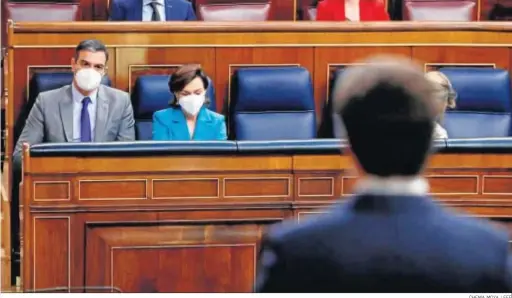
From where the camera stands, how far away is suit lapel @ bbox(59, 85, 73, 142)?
1.53m

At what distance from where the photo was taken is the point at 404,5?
2105 millimetres

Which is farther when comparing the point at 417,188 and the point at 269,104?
the point at 269,104

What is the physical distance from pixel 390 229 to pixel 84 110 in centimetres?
107

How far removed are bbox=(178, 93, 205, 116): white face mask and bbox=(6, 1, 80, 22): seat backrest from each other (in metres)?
0.53

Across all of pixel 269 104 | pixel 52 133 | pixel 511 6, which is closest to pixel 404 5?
pixel 511 6

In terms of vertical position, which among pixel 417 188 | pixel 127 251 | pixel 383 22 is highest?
pixel 383 22

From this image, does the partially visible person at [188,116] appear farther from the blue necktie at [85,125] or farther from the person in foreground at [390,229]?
the person in foreground at [390,229]

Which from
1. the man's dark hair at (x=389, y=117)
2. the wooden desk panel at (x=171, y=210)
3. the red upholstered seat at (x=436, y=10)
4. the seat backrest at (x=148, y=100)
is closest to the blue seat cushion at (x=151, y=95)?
the seat backrest at (x=148, y=100)

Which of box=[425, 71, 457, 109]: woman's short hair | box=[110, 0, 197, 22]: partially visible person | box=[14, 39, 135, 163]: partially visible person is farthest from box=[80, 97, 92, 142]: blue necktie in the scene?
box=[425, 71, 457, 109]: woman's short hair

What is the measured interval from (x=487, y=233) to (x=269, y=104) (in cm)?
117

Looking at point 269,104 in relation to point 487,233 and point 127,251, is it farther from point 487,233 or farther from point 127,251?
point 487,233

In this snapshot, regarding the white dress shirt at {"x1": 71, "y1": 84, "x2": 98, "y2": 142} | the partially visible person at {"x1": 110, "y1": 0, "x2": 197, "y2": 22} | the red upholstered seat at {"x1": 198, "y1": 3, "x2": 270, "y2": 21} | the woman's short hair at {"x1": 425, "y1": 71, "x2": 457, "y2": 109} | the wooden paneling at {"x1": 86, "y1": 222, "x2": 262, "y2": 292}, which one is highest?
the red upholstered seat at {"x1": 198, "y1": 3, "x2": 270, "y2": 21}

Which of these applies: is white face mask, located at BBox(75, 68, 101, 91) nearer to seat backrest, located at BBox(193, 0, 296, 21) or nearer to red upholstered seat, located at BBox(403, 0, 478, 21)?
seat backrest, located at BBox(193, 0, 296, 21)

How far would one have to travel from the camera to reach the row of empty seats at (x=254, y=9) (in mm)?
1993
